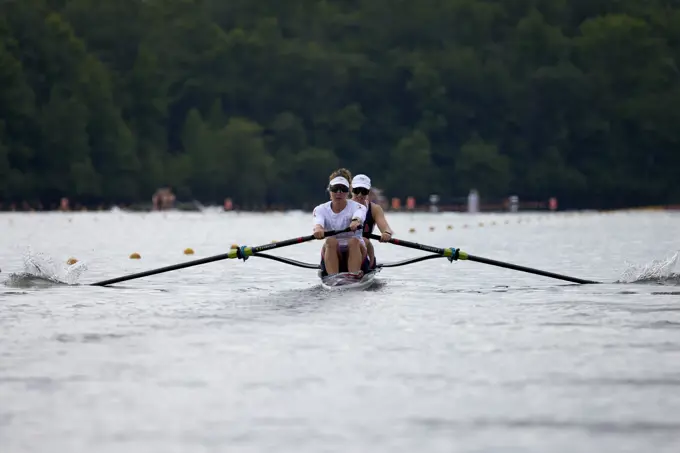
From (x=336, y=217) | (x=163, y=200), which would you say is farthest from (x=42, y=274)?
(x=163, y=200)

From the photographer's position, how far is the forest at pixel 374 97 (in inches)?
3307

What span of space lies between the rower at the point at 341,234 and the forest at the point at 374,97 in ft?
209

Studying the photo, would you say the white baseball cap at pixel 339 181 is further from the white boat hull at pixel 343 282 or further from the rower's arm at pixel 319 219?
the white boat hull at pixel 343 282

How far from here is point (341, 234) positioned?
1659cm

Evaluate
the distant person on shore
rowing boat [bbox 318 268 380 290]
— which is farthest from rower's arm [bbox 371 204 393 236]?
the distant person on shore

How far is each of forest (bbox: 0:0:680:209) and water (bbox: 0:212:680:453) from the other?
65117 mm

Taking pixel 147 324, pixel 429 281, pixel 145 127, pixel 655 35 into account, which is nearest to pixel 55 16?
pixel 145 127

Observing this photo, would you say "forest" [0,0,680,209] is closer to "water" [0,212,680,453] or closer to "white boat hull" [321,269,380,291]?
"white boat hull" [321,269,380,291]

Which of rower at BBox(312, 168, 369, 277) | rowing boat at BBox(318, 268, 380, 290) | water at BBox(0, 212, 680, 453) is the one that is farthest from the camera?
rower at BBox(312, 168, 369, 277)

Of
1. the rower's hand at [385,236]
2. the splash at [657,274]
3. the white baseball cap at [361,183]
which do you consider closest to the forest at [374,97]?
the white baseball cap at [361,183]

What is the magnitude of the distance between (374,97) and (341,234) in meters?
79.0

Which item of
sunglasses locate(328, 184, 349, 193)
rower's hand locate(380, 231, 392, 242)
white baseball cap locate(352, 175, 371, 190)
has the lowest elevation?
rower's hand locate(380, 231, 392, 242)

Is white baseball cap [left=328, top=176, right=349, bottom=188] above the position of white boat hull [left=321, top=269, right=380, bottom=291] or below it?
above

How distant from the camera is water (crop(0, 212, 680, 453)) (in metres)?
7.41
